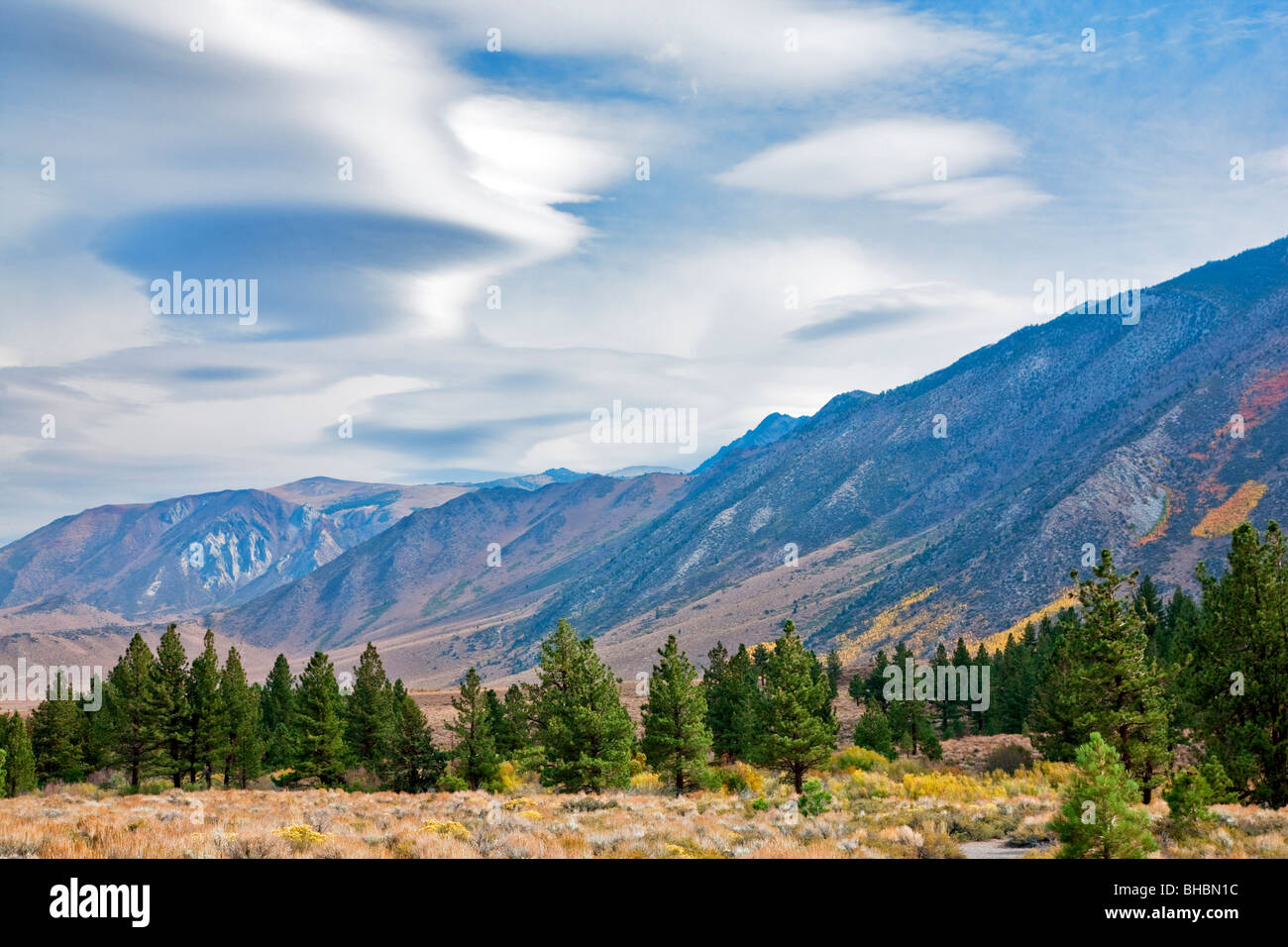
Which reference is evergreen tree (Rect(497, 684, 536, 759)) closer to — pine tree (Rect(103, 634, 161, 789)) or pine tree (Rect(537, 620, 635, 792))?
pine tree (Rect(537, 620, 635, 792))

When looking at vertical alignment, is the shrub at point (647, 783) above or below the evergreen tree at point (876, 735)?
above

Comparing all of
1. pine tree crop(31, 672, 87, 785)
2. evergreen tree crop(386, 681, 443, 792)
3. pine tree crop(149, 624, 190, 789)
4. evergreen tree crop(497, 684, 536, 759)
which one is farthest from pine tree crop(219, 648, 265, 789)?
evergreen tree crop(497, 684, 536, 759)

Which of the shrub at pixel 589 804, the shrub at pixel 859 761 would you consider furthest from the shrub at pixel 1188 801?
the shrub at pixel 859 761

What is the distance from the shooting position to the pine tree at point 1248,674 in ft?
79.7

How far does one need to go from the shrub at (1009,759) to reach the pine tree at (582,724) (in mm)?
26870

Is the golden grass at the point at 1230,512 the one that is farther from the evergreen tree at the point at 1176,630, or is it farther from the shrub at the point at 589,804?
the shrub at the point at 589,804

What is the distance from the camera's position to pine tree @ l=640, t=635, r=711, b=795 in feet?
126

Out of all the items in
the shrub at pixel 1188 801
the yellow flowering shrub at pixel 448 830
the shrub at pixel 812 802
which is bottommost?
the shrub at pixel 812 802

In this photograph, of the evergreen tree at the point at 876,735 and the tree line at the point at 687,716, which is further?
the evergreen tree at the point at 876,735
